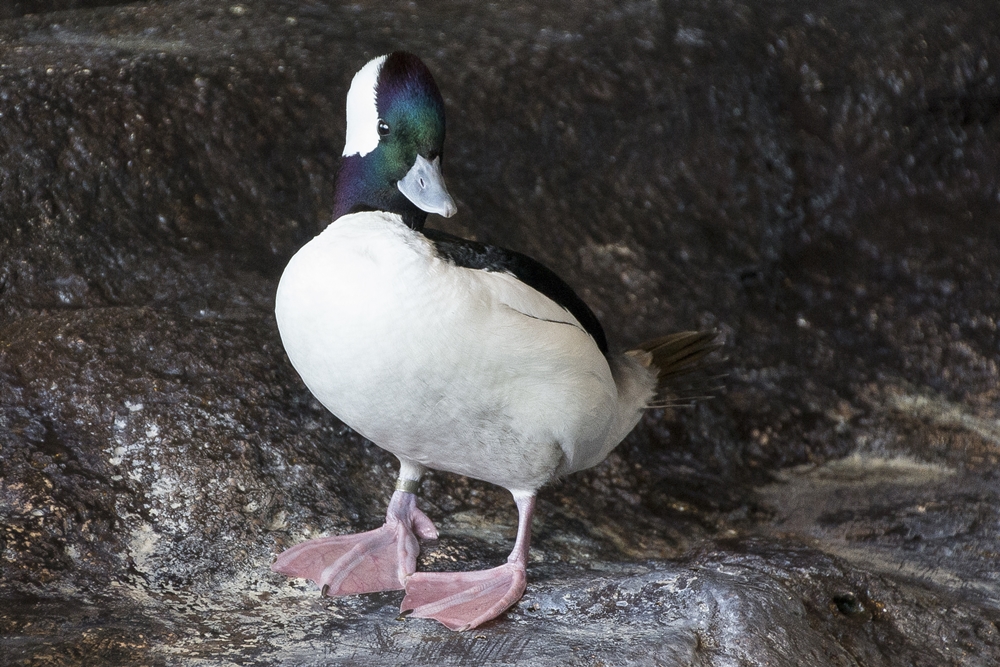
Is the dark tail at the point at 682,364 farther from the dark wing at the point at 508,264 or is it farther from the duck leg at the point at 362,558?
the duck leg at the point at 362,558

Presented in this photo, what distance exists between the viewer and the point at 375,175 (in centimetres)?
271

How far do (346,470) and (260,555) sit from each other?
492 mm

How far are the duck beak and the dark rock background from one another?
38.4 inches

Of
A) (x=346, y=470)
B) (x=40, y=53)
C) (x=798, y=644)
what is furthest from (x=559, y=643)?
(x=40, y=53)

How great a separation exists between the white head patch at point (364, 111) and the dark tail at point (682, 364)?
1.20 m

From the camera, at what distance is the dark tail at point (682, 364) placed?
133 inches

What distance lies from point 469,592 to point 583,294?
1902 millimetres

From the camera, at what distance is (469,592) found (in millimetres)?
2604

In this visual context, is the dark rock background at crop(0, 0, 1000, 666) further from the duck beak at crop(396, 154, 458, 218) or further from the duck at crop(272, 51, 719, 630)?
the duck beak at crop(396, 154, 458, 218)

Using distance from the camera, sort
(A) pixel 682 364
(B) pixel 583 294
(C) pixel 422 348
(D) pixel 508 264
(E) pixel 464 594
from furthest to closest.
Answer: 1. (B) pixel 583 294
2. (A) pixel 682 364
3. (D) pixel 508 264
4. (E) pixel 464 594
5. (C) pixel 422 348

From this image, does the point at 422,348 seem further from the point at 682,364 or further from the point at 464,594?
the point at 682,364

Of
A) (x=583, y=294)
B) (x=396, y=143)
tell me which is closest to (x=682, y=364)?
(x=583, y=294)

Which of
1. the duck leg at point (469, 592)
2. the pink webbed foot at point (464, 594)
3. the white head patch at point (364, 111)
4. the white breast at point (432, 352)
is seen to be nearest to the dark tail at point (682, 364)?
the white breast at point (432, 352)

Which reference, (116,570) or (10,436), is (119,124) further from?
(116,570)
